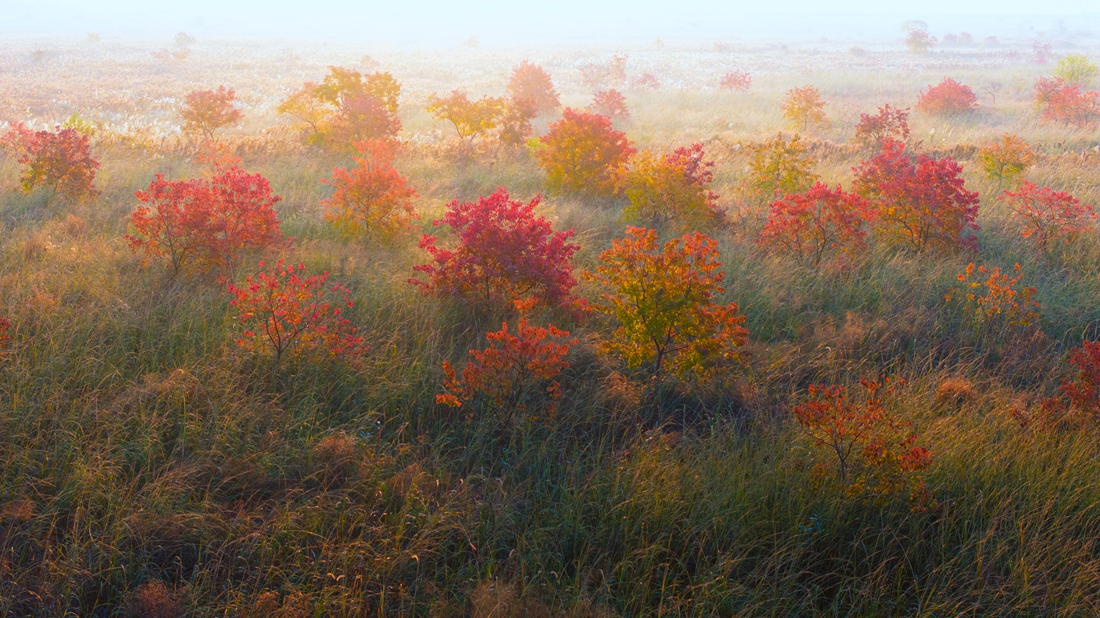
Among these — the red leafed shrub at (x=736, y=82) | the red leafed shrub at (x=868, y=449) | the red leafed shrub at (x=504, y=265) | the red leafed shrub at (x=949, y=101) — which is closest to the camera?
the red leafed shrub at (x=868, y=449)

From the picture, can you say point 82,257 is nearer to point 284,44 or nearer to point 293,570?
point 293,570

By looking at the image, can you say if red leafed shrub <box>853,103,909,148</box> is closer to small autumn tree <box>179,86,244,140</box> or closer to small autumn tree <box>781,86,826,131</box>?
small autumn tree <box>781,86,826,131</box>

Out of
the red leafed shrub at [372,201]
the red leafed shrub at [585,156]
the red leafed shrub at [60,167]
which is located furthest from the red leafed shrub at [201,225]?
the red leafed shrub at [585,156]

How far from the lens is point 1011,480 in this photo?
3.17 m

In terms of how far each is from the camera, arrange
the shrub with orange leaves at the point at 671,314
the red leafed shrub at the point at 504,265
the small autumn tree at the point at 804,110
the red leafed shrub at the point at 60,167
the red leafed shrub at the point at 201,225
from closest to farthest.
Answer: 1. the shrub with orange leaves at the point at 671,314
2. the red leafed shrub at the point at 504,265
3. the red leafed shrub at the point at 201,225
4. the red leafed shrub at the point at 60,167
5. the small autumn tree at the point at 804,110

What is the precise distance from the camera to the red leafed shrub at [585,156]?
360 inches

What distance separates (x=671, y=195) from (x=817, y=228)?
1.73 m

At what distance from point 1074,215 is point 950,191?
1394 mm

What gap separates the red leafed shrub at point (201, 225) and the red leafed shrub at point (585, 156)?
14.6ft

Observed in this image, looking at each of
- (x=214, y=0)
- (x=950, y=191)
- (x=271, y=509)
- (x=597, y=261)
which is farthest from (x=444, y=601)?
(x=214, y=0)

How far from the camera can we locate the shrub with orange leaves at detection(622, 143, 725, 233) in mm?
7352

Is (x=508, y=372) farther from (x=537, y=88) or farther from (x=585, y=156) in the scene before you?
(x=537, y=88)

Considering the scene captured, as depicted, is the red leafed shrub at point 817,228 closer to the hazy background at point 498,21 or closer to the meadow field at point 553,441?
the meadow field at point 553,441

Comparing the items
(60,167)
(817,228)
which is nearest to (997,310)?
(817,228)
